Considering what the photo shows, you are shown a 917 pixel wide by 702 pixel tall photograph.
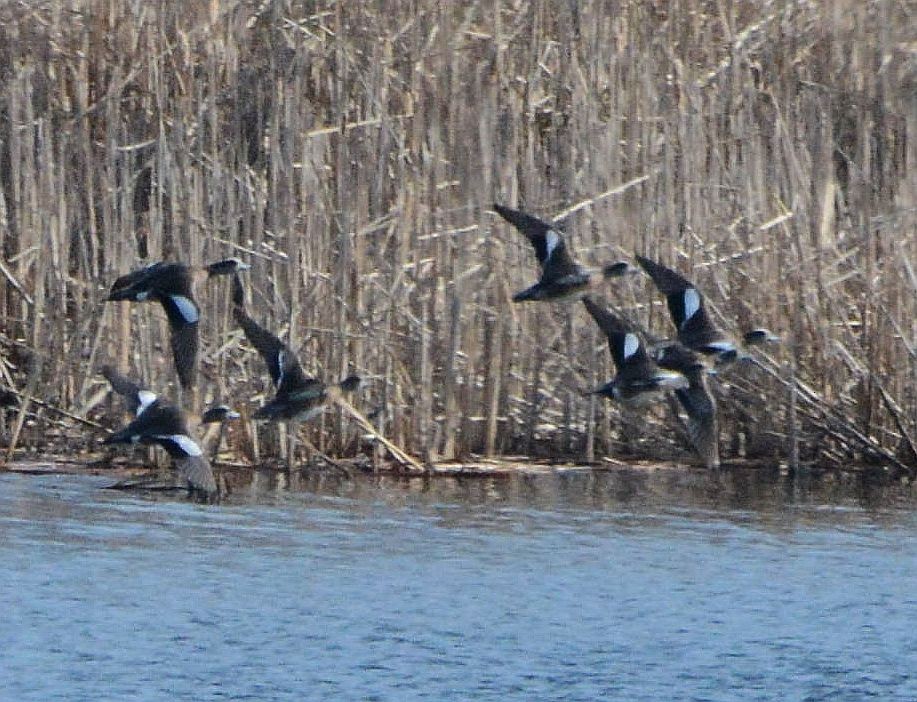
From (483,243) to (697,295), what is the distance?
1295mm

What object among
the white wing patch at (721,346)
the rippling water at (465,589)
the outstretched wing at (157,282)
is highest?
the outstretched wing at (157,282)

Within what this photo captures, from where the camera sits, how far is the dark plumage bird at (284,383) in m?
9.80

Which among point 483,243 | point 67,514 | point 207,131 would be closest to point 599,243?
point 483,243

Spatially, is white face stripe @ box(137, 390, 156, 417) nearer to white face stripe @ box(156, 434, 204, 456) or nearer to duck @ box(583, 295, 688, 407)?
white face stripe @ box(156, 434, 204, 456)

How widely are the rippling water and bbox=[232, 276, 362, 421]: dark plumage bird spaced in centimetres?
47

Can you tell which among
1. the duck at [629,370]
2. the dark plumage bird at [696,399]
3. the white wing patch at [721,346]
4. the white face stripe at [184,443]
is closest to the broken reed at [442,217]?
the duck at [629,370]

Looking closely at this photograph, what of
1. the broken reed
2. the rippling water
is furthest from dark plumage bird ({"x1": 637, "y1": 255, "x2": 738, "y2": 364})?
the rippling water

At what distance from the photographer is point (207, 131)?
1143 cm

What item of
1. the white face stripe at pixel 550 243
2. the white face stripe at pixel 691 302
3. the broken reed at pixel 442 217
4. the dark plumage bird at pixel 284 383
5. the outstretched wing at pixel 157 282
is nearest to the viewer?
the outstretched wing at pixel 157 282

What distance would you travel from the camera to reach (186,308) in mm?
9422

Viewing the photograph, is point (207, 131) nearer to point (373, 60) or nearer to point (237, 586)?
point (373, 60)

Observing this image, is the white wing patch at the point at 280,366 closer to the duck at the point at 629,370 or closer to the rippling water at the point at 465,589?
the rippling water at the point at 465,589

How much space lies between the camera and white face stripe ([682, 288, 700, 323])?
10195 millimetres

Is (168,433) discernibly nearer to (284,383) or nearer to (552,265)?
(284,383)
